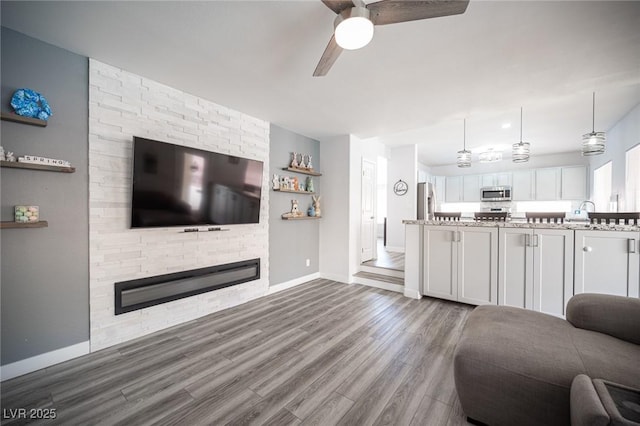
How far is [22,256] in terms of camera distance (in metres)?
1.93

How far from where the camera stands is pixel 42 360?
6.58 ft

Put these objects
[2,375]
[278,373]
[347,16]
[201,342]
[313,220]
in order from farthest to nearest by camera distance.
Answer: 1. [313,220]
2. [201,342]
3. [278,373]
4. [2,375]
5. [347,16]

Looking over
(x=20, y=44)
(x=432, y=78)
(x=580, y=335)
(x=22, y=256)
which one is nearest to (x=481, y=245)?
(x=580, y=335)

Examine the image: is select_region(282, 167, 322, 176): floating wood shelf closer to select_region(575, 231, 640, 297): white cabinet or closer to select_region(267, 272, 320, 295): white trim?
select_region(267, 272, 320, 295): white trim

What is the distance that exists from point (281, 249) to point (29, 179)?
282 cm

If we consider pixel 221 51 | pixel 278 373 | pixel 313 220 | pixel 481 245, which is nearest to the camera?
pixel 278 373

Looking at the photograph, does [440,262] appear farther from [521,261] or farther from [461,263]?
[521,261]

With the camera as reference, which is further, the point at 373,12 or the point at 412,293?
the point at 412,293

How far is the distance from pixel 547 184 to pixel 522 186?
0.50 meters

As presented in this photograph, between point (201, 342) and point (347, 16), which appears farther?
point (201, 342)

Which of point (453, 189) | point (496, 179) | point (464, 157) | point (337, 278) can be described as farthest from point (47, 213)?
point (496, 179)

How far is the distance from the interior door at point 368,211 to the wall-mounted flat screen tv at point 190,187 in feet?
7.53

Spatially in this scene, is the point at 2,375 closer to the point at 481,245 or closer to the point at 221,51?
the point at 221,51

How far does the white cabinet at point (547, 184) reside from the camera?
20.7 ft
